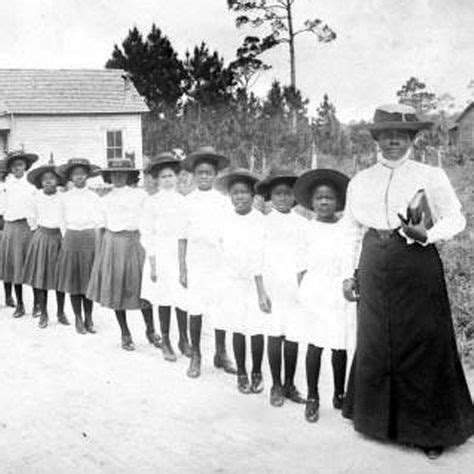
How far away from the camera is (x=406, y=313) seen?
4762mm

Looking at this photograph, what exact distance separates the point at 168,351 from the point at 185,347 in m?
0.22

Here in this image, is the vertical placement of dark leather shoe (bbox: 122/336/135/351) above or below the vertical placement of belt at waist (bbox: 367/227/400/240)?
below

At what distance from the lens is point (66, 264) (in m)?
8.51

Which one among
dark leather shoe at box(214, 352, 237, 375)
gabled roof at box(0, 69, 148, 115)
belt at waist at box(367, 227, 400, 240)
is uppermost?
gabled roof at box(0, 69, 148, 115)

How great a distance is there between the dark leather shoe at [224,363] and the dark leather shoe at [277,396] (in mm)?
974

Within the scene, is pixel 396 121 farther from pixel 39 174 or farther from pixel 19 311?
pixel 19 311

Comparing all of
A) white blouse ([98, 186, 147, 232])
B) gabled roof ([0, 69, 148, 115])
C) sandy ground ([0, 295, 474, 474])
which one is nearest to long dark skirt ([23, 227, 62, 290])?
white blouse ([98, 186, 147, 232])

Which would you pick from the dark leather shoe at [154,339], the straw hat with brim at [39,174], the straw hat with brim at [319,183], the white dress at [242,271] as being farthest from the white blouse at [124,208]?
the straw hat with brim at [319,183]

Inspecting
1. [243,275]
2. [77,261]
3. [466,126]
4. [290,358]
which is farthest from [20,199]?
[466,126]

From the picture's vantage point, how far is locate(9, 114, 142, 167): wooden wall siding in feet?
90.1

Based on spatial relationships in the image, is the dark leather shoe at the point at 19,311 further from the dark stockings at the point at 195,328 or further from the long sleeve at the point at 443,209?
the long sleeve at the point at 443,209

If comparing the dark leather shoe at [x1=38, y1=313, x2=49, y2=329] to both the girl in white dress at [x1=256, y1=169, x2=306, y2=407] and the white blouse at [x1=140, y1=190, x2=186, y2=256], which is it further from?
the girl in white dress at [x1=256, y1=169, x2=306, y2=407]

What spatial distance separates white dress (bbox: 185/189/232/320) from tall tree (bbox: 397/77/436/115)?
5440cm

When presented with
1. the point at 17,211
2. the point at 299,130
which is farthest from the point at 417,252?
the point at 299,130
